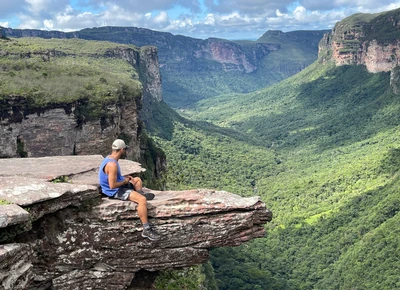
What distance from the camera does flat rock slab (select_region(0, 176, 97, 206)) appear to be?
12.0 meters

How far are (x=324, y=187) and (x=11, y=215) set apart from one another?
82449mm

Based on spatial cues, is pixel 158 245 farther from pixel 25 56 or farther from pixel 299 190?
pixel 299 190

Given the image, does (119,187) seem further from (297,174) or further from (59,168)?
(297,174)

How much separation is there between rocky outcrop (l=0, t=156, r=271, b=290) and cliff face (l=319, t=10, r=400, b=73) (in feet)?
473

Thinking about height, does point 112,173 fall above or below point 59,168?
above

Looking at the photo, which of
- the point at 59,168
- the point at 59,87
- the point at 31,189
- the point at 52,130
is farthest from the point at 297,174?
the point at 31,189

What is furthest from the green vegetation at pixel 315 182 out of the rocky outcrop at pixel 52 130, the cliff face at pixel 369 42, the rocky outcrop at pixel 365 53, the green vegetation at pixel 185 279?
the rocky outcrop at pixel 52 130

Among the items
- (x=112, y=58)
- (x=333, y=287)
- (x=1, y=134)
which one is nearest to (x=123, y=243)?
(x=1, y=134)

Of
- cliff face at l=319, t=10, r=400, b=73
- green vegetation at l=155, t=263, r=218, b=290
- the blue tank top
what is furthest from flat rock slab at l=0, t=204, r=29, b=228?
cliff face at l=319, t=10, r=400, b=73

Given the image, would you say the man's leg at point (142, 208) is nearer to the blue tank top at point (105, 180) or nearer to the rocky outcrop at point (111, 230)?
the rocky outcrop at point (111, 230)

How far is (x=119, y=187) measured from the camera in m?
13.7

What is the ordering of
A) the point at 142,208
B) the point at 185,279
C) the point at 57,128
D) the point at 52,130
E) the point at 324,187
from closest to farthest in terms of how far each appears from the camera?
1. the point at 142,208
2. the point at 185,279
3. the point at 52,130
4. the point at 57,128
5. the point at 324,187

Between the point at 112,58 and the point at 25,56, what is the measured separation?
1838 inches

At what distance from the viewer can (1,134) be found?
32.7 m
